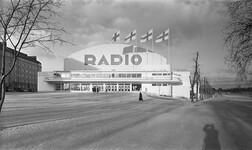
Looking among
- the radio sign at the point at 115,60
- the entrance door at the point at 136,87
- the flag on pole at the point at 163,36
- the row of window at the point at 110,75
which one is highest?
the flag on pole at the point at 163,36

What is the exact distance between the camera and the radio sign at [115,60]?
82.4m

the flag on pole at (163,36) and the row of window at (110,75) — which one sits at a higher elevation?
the flag on pole at (163,36)

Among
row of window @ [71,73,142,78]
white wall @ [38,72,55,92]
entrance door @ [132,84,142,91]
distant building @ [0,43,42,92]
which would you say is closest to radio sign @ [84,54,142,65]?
row of window @ [71,73,142,78]

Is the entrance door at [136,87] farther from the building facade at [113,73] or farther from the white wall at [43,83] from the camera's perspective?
the white wall at [43,83]

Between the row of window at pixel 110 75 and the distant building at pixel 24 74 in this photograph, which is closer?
the row of window at pixel 110 75

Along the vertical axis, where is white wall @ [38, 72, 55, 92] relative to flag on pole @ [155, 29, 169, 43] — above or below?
below

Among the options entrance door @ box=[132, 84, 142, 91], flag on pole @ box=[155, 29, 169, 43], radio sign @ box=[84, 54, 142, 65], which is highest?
flag on pole @ box=[155, 29, 169, 43]

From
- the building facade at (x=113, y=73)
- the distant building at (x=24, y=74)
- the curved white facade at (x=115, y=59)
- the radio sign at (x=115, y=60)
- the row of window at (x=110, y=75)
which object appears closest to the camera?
the building facade at (x=113, y=73)

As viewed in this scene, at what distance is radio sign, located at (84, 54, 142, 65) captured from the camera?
8238cm

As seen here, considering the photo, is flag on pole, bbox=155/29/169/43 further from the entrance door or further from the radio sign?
the entrance door

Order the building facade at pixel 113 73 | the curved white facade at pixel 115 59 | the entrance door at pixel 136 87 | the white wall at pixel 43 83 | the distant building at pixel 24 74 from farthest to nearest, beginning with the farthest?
the distant building at pixel 24 74 → the curved white facade at pixel 115 59 → the white wall at pixel 43 83 → the entrance door at pixel 136 87 → the building facade at pixel 113 73

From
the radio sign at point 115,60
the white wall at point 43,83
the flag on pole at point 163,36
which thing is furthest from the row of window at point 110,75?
the flag on pole at point 163,36

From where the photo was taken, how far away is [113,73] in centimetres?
7750

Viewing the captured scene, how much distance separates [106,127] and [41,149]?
3433 millimetres
